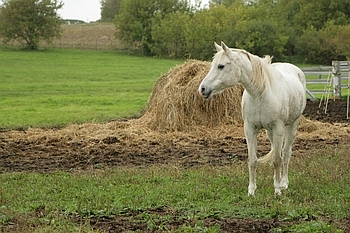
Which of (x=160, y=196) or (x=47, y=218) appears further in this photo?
(x=160, y=196)

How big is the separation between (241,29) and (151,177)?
5081cm

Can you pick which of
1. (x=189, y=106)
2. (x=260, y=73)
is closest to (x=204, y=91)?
(x=260, y=73)

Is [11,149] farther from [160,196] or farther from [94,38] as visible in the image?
[94,38]

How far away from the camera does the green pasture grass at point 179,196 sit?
636 centimetres

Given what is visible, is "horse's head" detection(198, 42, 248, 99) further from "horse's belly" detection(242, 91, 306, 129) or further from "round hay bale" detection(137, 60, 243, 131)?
"round hay bale" detection(137, 60, 243, 131)

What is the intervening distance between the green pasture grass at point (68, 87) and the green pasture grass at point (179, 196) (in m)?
7.70

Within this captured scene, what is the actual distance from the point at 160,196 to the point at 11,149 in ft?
19.4

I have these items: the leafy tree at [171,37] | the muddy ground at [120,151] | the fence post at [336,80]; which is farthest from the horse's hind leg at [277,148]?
the leafy tree at [171,37]

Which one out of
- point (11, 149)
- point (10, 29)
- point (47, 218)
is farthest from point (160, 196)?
point (10, 29)

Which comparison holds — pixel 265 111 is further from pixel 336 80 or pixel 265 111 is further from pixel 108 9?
pixel 108 9

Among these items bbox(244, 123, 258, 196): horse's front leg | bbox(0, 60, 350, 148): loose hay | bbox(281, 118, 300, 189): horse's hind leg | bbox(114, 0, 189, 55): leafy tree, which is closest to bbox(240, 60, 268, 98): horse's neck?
bbox(244, 123, 258, 196): horse's front leg

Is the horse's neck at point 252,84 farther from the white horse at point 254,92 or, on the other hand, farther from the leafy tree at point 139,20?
the leafy tree at point 139,20

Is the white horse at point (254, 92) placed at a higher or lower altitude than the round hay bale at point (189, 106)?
higher

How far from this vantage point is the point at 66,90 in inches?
1113
